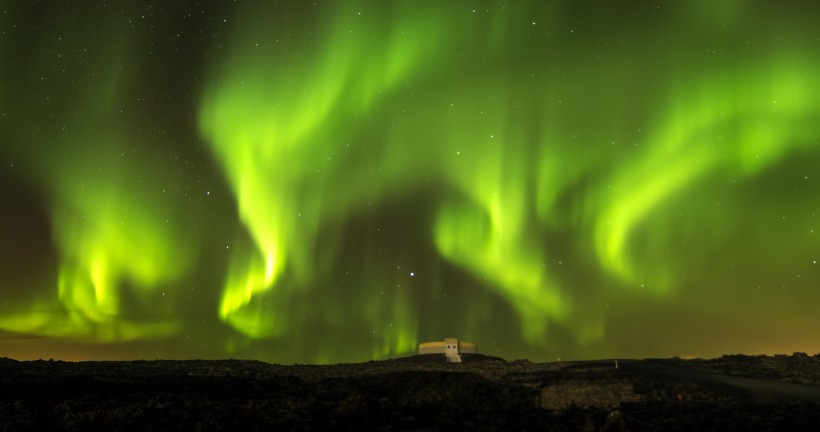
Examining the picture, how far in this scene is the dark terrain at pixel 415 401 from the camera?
27.2 meters

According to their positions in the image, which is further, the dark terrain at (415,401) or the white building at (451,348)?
the white building at (451,348)

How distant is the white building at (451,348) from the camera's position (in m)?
84.3

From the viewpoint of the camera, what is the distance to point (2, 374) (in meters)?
37.0

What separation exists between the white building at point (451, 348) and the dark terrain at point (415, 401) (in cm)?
3564

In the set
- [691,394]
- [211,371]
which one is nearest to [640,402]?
[691,394]

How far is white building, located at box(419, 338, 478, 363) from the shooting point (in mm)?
84312

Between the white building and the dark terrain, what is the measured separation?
117 feet

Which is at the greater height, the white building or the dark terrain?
the white building

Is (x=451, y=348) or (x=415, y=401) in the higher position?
(x=451, y=348)

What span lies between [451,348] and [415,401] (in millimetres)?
51473

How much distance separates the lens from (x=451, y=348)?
278 feet

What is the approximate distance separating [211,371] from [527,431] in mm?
30801

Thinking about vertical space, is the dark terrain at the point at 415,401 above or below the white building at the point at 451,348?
below

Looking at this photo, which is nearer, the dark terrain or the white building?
the dark terrain
